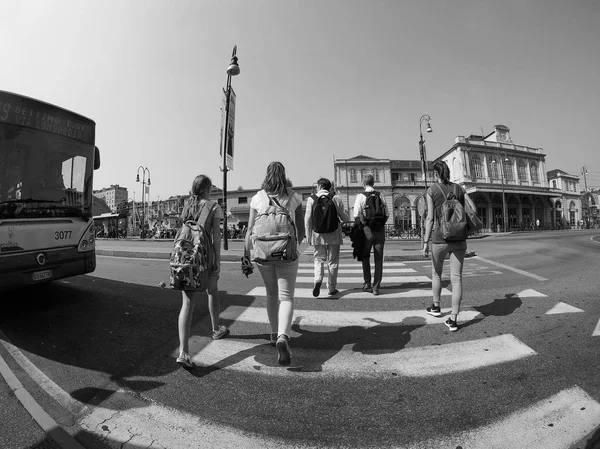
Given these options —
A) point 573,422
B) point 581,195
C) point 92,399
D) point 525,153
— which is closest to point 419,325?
point 573,422

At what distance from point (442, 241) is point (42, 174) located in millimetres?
5839

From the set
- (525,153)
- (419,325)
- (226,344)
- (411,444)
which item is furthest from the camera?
(525,153)

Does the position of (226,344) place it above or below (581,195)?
below

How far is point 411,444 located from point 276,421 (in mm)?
838

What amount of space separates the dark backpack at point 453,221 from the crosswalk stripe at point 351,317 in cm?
113

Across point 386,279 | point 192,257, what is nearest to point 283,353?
point 192,257

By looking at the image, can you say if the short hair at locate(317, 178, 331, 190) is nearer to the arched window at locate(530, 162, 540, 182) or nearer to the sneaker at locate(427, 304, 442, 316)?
the sneaker at locate(427, 304, 442, 316)

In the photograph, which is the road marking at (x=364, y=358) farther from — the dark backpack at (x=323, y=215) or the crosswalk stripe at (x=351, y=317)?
the dark backpack at (x=323, y=215)

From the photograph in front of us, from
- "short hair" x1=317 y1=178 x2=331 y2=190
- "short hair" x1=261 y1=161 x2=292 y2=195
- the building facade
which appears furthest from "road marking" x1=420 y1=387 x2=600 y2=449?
the building facade

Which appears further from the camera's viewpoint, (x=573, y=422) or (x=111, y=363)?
(x=111, y=363)

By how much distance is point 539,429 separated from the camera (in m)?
1.78

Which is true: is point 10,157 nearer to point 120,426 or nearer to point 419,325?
point 120,426

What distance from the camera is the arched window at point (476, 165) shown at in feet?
163

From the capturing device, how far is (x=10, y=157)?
4.09 meters
